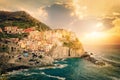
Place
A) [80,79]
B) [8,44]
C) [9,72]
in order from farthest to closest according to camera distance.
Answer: [8,44] < [9,72] < [80,79]

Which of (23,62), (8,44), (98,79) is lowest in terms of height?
(98,79)

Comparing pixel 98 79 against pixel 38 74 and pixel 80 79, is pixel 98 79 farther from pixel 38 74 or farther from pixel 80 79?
pixel 38 74

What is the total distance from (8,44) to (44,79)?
97901 mm


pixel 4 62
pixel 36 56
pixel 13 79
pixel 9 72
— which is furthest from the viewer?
pixel 36 56

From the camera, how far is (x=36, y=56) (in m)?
167

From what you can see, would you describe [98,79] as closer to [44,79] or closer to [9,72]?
[44,79]

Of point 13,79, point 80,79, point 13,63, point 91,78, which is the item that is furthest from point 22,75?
point 91,78

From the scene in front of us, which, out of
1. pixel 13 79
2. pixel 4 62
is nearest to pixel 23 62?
pixel 4 62

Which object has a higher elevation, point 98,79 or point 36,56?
point 36,56

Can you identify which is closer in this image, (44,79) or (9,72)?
(44,79)

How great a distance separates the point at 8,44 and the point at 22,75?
3368 inches

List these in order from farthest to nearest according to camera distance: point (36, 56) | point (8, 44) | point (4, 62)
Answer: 1. point (8, 44)
2. point (36, 56)
3. point (4, 62)

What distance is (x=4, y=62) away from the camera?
5423 inches

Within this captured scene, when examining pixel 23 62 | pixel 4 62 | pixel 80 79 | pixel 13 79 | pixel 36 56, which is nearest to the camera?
pixel 13 79
